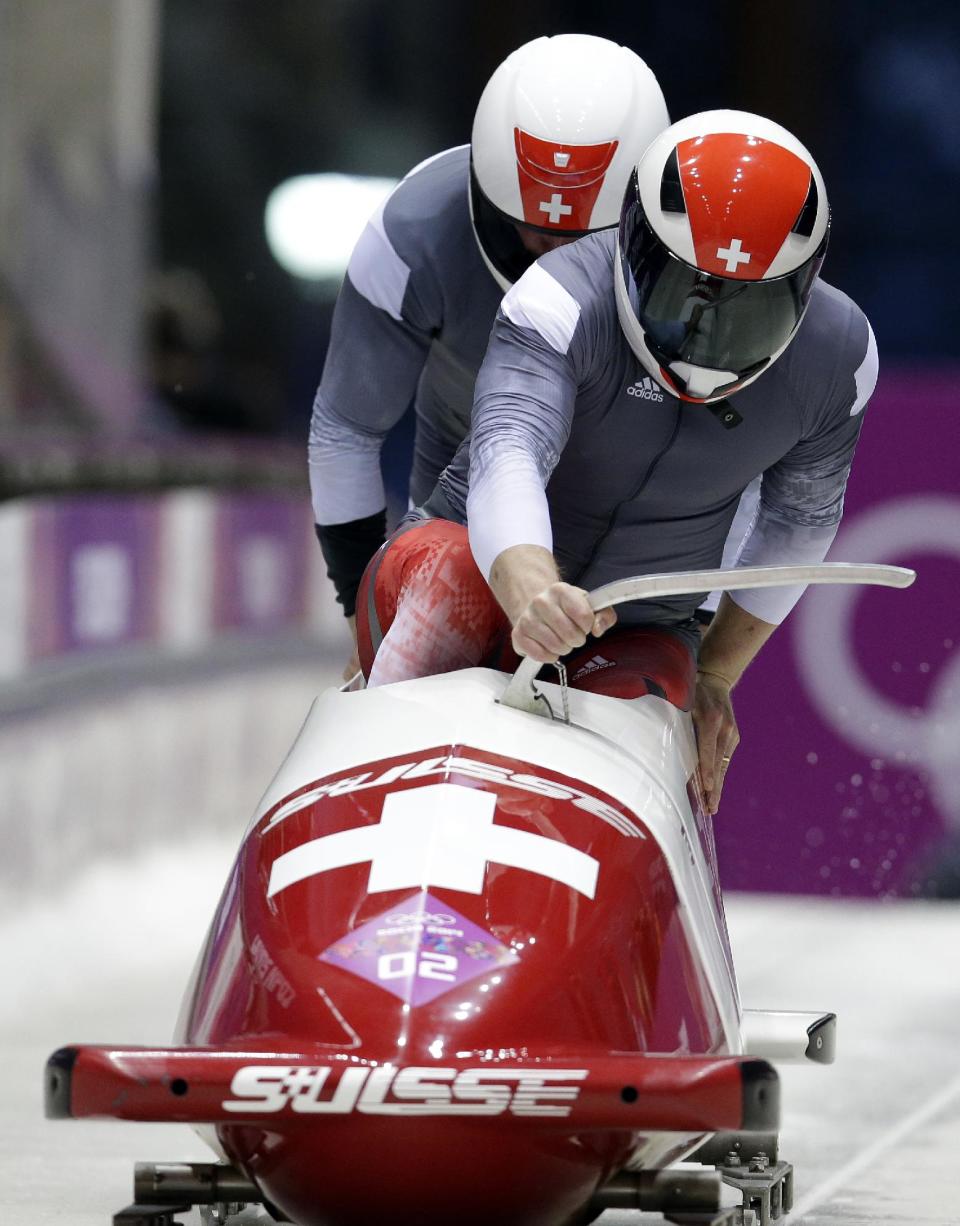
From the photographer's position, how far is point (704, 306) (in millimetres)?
2590

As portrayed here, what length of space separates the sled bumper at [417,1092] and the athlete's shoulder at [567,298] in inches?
40.6

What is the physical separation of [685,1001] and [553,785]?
27 cm

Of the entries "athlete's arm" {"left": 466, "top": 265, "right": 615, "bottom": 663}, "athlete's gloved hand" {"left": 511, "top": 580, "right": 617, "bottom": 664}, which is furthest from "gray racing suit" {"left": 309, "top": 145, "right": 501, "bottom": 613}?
"athlete's gloved hand" {"left": 511, "top": 580, "right": 617, "bottom": 664}

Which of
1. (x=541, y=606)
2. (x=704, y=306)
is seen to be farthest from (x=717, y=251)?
(x=541, y=606)

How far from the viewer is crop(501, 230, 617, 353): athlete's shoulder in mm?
2652

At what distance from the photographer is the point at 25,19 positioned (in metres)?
10.4

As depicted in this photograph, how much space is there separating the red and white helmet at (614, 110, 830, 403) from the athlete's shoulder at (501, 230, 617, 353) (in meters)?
0.03

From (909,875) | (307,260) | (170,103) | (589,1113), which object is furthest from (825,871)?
(170,103)

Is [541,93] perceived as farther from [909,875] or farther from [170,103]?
[170,103]

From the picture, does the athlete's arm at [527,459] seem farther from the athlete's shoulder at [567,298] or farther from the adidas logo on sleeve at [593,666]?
the adidas logo on sleeve at [593,666]

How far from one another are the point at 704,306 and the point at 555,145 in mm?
861

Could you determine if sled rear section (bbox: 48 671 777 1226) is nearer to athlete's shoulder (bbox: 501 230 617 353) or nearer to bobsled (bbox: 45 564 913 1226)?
bobsled (bbox: 45 564 913 1226)

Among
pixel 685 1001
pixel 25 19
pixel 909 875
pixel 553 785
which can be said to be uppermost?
pixel 25 19

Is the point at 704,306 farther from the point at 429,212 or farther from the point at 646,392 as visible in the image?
the point at 429,212
